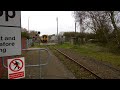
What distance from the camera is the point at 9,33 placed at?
3467 mm

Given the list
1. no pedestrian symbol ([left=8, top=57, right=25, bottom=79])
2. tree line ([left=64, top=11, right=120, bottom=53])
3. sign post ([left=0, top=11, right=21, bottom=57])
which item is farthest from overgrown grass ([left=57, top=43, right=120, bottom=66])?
sign post ([left=0, top=11, right=21, bottom=57])

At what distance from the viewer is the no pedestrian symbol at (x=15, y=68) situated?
3.71 meters

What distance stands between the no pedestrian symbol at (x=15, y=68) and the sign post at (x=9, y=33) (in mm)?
287

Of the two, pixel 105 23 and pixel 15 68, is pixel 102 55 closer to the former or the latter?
pixel 105 23

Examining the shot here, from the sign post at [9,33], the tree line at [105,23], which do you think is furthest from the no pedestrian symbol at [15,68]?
the tree line at [105,23]

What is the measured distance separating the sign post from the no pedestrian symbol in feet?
0.94

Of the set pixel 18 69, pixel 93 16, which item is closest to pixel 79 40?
pixel 93 16

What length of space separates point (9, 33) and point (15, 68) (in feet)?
2.20

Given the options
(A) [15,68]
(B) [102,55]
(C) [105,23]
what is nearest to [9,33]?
(A) [15,68]

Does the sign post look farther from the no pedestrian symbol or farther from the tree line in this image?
the tree line
